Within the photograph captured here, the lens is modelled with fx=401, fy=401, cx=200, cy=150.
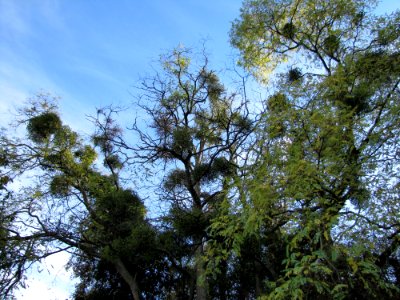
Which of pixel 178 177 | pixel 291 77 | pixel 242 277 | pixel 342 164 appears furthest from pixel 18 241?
pixel 342 164

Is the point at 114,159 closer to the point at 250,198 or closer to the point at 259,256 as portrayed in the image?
the point at 259,256

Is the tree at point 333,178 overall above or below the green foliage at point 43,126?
below

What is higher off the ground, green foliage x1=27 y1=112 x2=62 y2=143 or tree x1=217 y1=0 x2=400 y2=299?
green foliage x1=27 y1=112 x2=62 y2=143

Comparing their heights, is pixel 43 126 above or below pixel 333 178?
above

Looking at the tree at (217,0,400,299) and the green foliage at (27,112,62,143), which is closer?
the tree at (217,0,400,299)

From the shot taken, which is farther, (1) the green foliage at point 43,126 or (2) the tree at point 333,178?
(1) the green foliage at point 43,126

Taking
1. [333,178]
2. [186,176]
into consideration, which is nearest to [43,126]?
[186,176]

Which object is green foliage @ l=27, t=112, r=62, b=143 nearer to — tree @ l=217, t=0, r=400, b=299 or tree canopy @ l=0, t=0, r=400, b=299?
tree canopy @ l=0, t=0, r=400, b=299

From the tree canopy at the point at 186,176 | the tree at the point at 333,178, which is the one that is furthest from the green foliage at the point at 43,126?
the tree at the point at 333,178

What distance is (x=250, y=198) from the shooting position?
335 centimetres

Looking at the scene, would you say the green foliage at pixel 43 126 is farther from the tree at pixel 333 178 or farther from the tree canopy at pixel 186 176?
the tree at pixel 333 178

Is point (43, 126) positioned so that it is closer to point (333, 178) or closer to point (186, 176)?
point (186, 176)

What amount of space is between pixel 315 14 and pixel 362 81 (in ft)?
10.3

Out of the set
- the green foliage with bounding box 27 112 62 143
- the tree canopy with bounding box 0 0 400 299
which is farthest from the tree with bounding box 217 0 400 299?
the green foliage with bounding box 27 112 62 143
